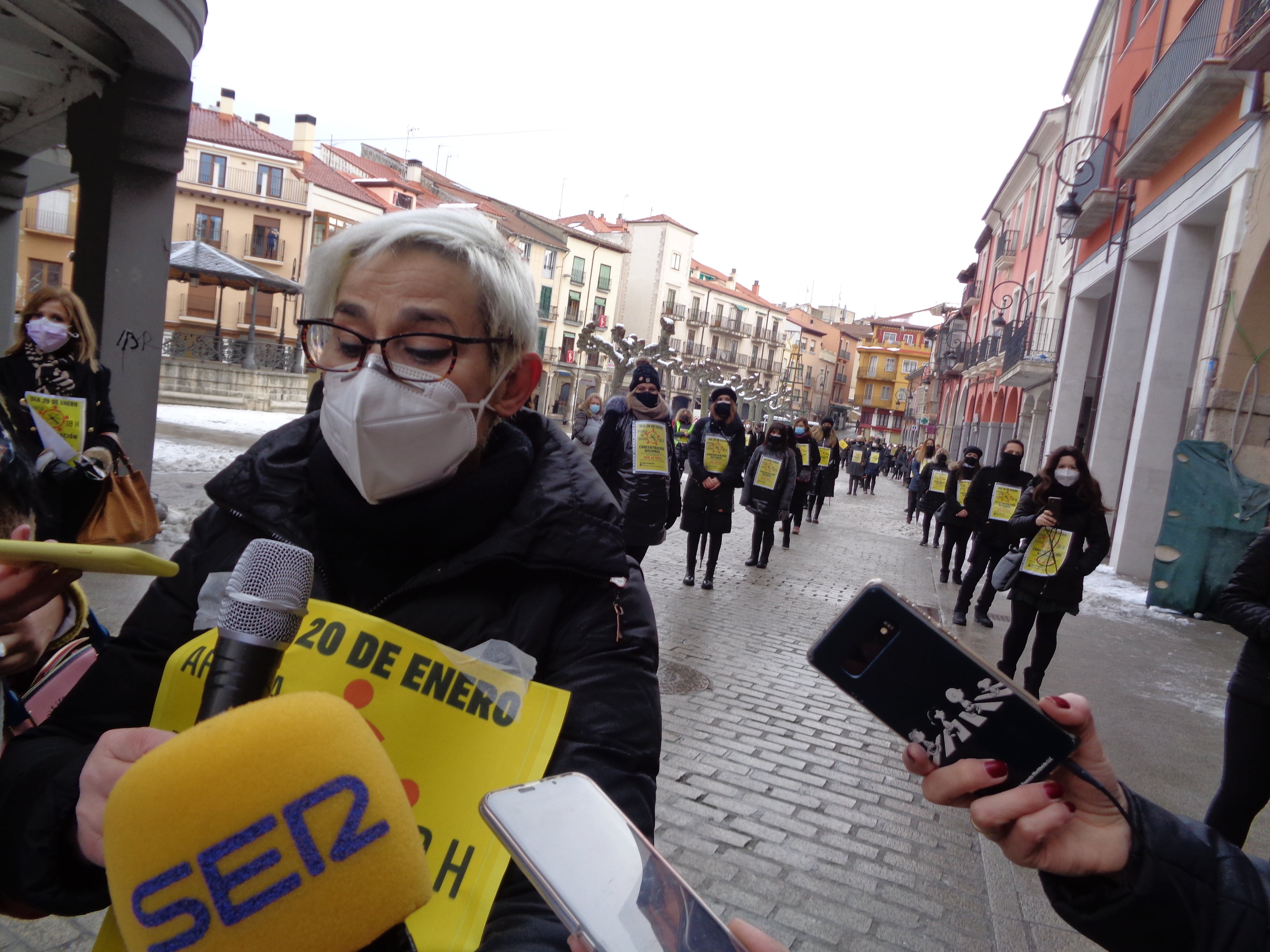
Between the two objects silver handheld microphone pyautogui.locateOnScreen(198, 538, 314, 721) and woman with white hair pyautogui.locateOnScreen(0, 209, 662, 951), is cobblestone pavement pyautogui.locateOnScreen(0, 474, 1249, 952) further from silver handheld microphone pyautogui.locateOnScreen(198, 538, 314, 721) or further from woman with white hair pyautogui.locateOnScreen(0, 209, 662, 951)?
silver handheld microphone pyautogui.locateOnScreen(198, 538, 314, 721)

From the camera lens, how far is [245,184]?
152 feet

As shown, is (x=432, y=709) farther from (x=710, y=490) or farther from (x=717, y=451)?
(x=717, y=451)

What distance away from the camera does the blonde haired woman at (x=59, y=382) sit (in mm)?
5156

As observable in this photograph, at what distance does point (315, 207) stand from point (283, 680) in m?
51.5

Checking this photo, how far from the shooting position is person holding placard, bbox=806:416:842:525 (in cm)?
1836

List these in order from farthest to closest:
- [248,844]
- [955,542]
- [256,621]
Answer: [955,542] → [256,621] → [248,844]

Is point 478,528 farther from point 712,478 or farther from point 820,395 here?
point 820,395

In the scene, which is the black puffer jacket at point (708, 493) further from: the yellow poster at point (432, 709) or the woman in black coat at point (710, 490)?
the yellow poster at point (432, 709)

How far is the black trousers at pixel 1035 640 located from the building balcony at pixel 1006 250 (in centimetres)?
2802

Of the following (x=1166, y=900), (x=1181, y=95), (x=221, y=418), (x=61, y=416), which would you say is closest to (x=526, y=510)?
(x=1166, y=900)

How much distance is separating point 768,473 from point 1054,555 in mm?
5082

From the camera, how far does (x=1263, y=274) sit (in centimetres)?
990

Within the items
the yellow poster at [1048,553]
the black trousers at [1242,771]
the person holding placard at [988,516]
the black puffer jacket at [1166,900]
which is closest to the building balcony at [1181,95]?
the person holding placard at [988,516]

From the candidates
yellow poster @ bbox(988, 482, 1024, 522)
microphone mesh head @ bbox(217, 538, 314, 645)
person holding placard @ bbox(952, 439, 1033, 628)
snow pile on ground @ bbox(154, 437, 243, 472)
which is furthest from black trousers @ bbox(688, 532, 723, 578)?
microphone mesh head @ bbox(217, 538, 314, 645)
